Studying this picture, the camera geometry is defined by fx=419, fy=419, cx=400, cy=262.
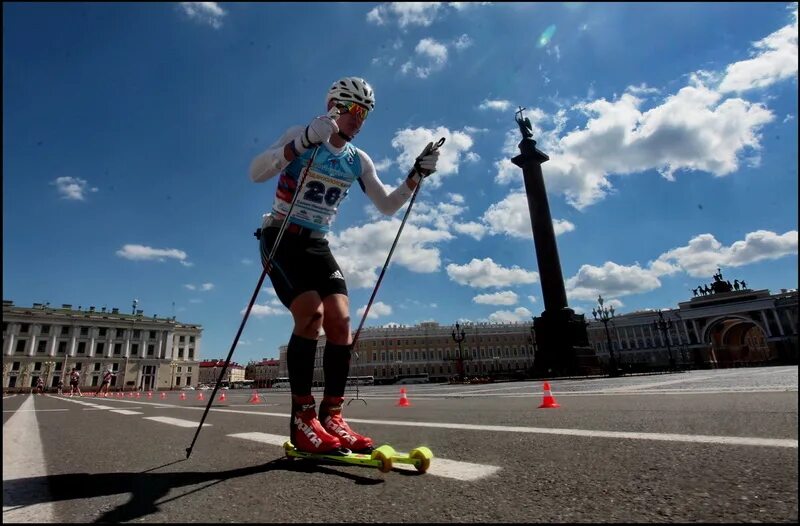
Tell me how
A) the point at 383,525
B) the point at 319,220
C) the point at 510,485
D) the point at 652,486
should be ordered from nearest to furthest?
the point at 383,525
the point at 652,486
the point at 510,485
the point at 319,220

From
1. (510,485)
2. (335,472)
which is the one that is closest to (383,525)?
(510,485)

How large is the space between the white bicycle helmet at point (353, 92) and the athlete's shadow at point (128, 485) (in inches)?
107

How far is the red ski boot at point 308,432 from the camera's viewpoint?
2600 mm

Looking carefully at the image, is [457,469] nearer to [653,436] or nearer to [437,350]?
[653,436]

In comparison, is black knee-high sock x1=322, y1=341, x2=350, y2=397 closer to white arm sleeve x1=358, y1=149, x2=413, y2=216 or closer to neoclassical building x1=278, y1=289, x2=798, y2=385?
white arm sleeve x1=358, y1=149, x2=413, y2=216

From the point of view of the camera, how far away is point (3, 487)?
86.4 inches

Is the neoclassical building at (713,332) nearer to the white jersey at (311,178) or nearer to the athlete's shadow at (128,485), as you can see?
the white jersey at (311,178)

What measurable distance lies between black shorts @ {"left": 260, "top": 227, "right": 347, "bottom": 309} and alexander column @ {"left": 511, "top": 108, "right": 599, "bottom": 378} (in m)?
33.2

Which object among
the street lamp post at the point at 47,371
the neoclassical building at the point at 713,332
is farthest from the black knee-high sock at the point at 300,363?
the street lamp post at the point at 47,371

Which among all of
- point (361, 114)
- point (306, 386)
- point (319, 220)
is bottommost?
point (306, 386)

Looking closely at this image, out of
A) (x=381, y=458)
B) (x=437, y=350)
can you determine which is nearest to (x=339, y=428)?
(x=381, y=458)

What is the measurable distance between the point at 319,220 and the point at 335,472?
1.86m

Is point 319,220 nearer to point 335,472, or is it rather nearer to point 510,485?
point 335,472

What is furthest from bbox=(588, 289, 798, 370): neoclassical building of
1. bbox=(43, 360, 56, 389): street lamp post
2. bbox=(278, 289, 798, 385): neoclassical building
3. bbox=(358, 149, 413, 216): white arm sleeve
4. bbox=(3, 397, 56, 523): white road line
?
bbox=(43, 360, 56, 389): street lamp post
